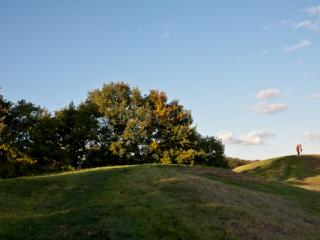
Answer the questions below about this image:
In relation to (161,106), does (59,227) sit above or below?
below

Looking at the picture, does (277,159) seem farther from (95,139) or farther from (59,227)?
(59,227)

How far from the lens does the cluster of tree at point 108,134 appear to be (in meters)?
63.2

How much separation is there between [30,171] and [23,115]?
27.3ft

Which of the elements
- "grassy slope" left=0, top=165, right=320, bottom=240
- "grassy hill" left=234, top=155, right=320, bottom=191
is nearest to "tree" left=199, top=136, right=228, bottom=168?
"grassy hill" left=234, top=155, right=320, bottom=191

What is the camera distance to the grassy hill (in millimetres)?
73688

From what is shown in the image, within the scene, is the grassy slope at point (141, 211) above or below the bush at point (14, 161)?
below

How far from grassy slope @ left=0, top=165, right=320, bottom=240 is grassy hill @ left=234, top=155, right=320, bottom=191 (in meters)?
37.3

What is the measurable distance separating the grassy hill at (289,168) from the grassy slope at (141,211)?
37252 mm

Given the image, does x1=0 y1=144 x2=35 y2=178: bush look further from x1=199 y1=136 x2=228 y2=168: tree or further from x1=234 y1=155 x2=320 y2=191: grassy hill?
x1=234 y1=155 x2=320 y2=191: grassy hill

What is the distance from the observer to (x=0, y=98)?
61.6 metres

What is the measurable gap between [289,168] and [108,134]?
33715 mm

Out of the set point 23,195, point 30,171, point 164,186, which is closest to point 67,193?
point 23,195

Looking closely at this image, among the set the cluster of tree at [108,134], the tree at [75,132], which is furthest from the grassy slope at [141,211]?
the tree at [75,132]

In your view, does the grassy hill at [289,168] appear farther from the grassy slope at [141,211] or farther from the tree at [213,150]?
the grassy slope at [141,211]
